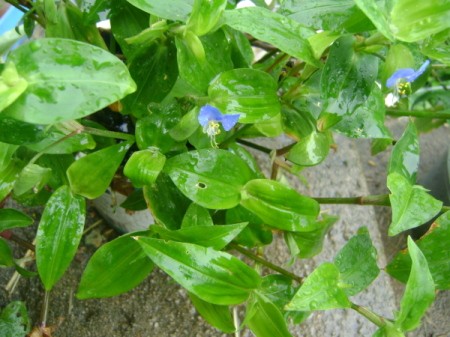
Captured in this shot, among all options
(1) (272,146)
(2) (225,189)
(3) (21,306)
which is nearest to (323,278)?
(2) (225,189)

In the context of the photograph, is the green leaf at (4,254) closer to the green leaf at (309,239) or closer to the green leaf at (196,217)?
the green leaf at (196,217)

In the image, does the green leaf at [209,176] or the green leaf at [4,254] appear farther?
the green leaf at [4,254]

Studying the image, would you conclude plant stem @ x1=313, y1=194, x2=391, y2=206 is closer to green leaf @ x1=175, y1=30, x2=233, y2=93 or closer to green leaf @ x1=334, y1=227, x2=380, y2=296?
green leaf @ x1=334, y1=227, x2=380, y2=296

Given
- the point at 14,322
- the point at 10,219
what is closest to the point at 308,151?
the point at 10,219

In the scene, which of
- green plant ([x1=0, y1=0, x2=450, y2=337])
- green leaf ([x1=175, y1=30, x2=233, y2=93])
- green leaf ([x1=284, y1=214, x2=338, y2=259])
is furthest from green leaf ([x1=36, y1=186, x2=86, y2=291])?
green leaf ([x1=284, y1=214, x2=338, y2=259])

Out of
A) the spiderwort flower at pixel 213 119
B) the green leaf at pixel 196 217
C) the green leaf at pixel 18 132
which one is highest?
the green leaf at pixel 18 132

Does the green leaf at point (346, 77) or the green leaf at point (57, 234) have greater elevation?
the green leaf at point (346, 77)

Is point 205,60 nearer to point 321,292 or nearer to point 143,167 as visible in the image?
point 143,167

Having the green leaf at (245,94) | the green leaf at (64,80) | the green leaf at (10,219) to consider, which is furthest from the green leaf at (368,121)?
the green leaf at (10,219)

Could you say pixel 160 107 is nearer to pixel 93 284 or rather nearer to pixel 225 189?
pixel 225 189
